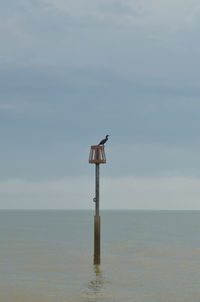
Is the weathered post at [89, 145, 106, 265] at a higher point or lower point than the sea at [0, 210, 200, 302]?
higher

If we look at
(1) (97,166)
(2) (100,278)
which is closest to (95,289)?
(2) (100,278)

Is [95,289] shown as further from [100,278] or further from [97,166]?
[97,166]

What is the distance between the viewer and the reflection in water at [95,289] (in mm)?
22359

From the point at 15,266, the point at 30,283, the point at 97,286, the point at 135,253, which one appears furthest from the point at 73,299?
the point at 135,253

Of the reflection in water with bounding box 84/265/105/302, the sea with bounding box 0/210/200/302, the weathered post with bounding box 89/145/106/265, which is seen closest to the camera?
the reflection in water with bounding box 84/265/105/302

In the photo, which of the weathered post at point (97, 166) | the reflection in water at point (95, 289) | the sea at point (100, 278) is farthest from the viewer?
the weathered post at point (97, 166)

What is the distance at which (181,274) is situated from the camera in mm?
30656

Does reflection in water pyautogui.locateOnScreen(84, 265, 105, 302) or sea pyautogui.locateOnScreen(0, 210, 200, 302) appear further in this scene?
sea pyautogui.locateOnScreen(0, 210, 200, 302)

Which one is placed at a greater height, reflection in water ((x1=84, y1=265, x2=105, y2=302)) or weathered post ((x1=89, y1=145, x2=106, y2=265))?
weathered post ((x1=89, y1=145, x2=106, y2=265))

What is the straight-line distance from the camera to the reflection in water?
22.4 m

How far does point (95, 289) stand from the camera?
81.3ft

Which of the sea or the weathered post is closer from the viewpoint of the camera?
the sea

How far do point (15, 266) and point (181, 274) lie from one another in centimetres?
1128

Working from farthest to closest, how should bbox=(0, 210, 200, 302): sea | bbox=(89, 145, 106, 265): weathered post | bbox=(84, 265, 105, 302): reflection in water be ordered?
bbox=(89, 145, 106, 265): weathered post → bbox=(0, 210, 200, 302): sea → bbox=(84, 265, 105, 302): reflection in water
